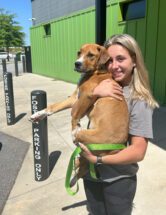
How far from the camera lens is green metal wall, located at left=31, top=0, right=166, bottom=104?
7.46 meters

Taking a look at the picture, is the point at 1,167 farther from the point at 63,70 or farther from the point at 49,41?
the point at 49,41

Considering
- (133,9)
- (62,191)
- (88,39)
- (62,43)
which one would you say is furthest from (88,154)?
(62,43)

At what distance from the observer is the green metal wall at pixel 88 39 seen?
7.46m

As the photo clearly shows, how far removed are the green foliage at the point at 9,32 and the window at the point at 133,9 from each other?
54.0 m

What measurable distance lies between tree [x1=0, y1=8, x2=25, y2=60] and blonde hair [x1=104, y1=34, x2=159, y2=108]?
2393 inches

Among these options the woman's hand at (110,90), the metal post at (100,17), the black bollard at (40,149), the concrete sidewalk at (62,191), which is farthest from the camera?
the metal post at (100,17)

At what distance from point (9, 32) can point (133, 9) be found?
5711cm

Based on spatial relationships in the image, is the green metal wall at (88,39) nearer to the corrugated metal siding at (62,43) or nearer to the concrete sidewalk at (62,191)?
the corrugated metal siding at (62,43)

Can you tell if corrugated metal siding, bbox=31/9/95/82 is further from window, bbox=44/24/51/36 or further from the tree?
the tree

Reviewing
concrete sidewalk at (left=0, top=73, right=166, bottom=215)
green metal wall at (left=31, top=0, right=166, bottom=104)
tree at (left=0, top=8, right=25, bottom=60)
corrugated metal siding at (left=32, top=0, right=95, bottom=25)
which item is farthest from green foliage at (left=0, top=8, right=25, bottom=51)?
concrete sidewalk at (left=0, top=73, right=166, bottom=215)

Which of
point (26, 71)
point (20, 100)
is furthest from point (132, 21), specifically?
point (26, 71)

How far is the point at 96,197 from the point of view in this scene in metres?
2.12

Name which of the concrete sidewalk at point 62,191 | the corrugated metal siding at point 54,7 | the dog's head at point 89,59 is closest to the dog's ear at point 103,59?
the dog's head at point 89,59

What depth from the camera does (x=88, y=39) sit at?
1127 centimetres
